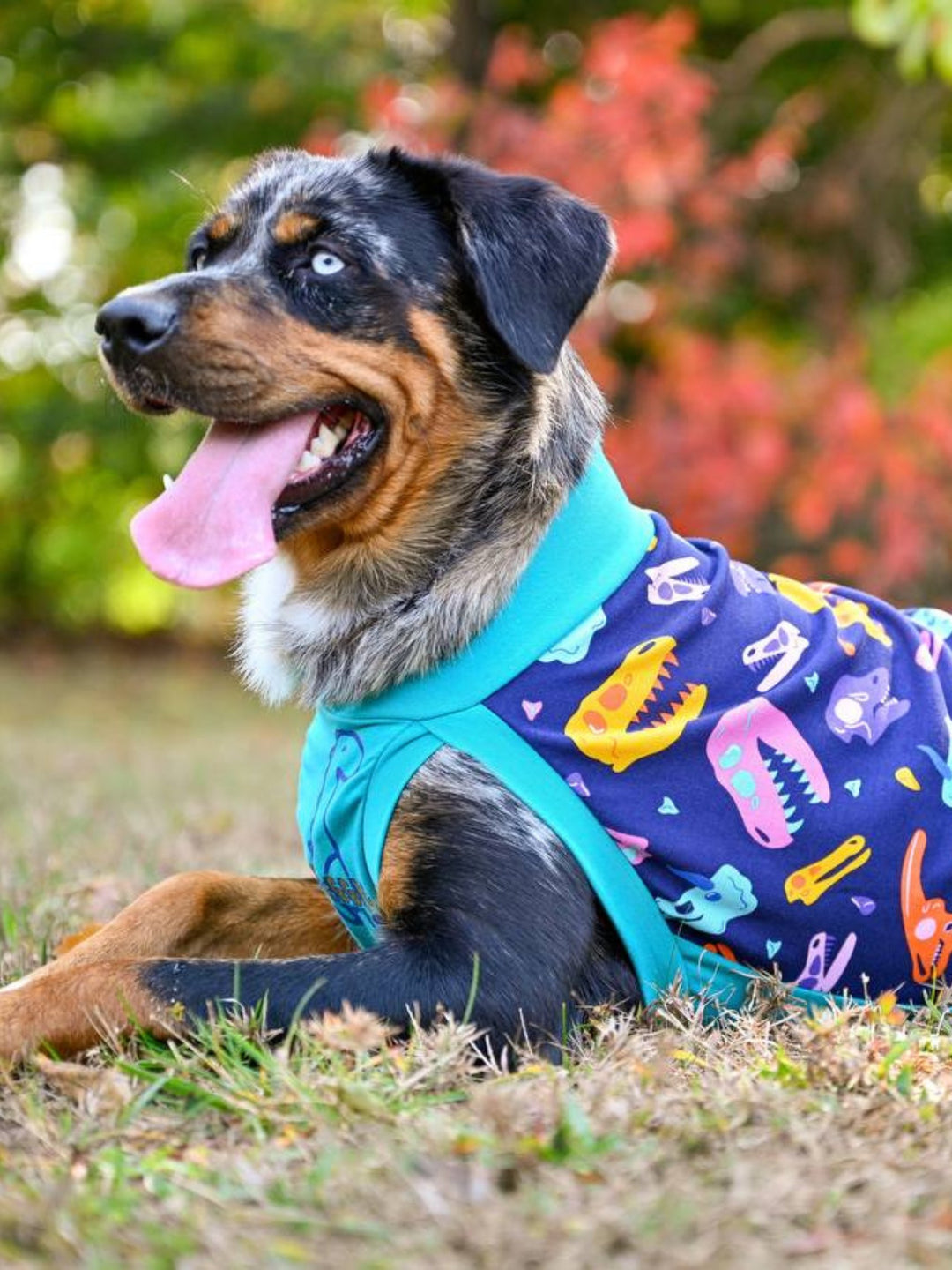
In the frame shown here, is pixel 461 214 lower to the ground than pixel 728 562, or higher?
higher

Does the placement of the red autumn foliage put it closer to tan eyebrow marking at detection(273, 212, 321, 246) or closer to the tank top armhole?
tan eyebrow marking at detection(273, 212, 321, 246)

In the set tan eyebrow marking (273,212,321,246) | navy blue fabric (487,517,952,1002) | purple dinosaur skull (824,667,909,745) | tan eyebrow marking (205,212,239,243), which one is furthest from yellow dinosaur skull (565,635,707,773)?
tan eyebrow marking (205,212,239,243)

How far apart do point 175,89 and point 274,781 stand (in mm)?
8817

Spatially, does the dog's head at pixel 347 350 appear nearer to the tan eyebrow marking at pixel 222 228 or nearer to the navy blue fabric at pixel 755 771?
the tan eyebrow marking at pixel 222 228

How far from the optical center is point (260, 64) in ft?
46.5

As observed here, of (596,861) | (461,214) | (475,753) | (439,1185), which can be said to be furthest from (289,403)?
(439,1185)

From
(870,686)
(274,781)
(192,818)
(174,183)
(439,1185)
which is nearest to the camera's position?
Result: (439,1185)

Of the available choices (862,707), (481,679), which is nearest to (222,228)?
(481,679)

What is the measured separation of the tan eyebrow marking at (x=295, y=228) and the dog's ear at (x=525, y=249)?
28 cm

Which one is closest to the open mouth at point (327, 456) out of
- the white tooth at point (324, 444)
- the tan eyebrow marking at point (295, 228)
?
the white tooth at point (324, 444)

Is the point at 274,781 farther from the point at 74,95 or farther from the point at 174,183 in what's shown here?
the point at 74,95

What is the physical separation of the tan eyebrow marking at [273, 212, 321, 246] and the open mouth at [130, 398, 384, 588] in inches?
17.3

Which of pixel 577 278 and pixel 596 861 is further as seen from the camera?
pixel 577 278

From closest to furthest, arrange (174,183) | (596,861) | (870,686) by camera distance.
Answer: (596,861) → (870,686) → (174,183)
